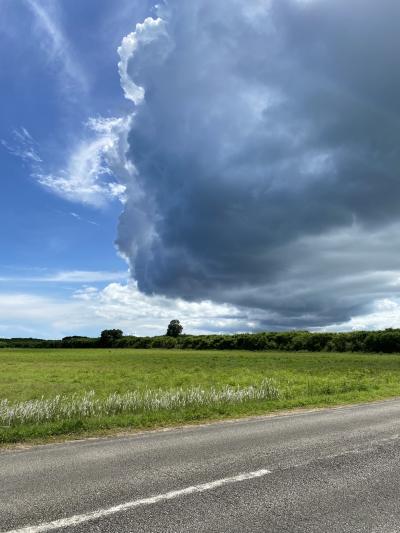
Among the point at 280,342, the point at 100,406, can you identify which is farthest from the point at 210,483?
the point at 280,342

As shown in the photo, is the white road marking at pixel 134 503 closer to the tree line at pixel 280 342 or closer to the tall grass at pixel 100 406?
the tall grass at pixel 100 406

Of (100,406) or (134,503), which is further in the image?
(100,406)

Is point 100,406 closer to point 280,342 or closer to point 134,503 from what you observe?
point 134,503

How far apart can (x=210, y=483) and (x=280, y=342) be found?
446ft

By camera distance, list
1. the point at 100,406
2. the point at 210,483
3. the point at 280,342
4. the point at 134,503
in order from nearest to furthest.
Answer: the point at 134,503 → the point at 210,483 → the point at 100,406 → the point at 280,342

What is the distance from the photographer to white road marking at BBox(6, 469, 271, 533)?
5.79m

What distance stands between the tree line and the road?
4055 inches

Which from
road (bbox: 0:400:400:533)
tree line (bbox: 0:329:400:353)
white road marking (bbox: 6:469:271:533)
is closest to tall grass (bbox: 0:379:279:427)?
road (bbox: 0:400:400:533)

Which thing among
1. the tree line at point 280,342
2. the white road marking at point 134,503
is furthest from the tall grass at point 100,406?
the tree line at point 280,342

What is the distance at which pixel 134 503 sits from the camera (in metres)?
6.60

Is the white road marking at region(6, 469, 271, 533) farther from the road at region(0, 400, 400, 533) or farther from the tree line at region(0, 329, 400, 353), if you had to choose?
the tree line at region(0, 329, 400, 353)

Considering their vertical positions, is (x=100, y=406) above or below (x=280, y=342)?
below

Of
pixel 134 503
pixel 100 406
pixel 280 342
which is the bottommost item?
pixel 134 503

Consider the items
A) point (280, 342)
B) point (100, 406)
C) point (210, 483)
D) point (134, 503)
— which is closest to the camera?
point (134, 503)
